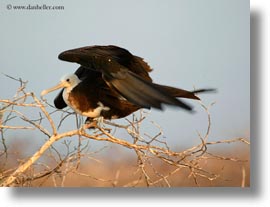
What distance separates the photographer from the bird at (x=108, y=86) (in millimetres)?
2045

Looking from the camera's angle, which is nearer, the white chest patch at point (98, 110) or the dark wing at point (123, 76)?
the dark wing at point (123, 76)

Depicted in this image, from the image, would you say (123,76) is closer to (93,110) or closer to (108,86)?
(108,86)

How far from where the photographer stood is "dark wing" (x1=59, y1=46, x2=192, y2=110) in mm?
1991

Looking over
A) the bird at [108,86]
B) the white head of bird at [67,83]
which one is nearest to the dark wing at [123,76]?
the bird at [108,86]

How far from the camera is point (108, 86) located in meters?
Result: 2.23

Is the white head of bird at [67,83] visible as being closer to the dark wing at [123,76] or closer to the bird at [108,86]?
the bird at [108,86]

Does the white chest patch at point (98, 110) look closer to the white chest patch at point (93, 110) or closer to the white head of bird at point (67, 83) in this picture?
the white chest patch at point (93, 110)

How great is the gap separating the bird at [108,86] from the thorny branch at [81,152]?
0.07 metres

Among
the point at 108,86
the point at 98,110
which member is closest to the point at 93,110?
the point at 98,110

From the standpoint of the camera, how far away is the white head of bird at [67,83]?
7.45 feet

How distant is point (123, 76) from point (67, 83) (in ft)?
0.97

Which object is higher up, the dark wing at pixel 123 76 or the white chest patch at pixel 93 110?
Result: the dark wing at pixel 123 76

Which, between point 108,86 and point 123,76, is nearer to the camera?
point 123,76

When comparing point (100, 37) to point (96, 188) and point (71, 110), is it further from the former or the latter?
point (96, 188)
